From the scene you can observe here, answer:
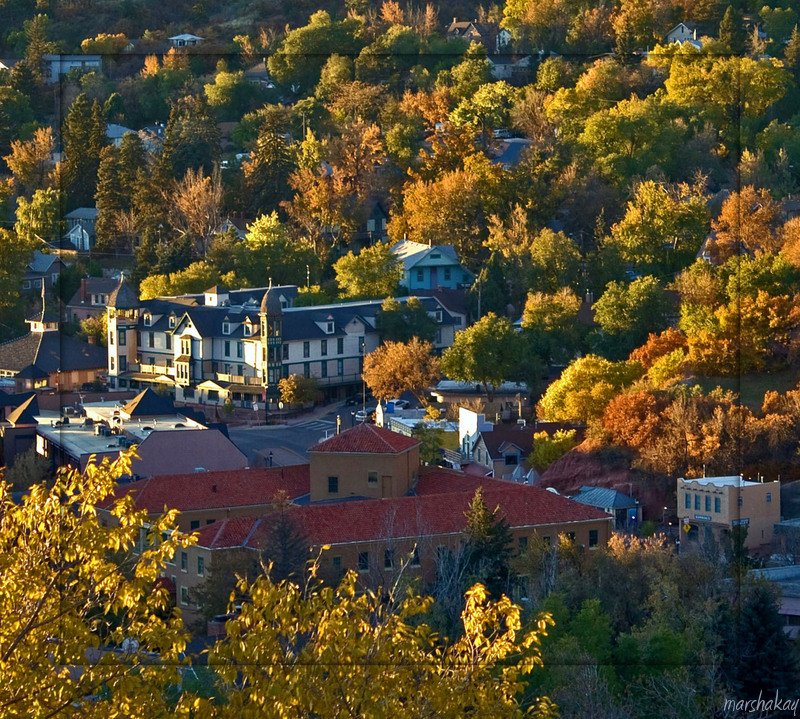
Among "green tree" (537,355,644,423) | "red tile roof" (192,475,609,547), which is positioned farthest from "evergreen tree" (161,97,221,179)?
"red tile roof" (192,475,609,547)

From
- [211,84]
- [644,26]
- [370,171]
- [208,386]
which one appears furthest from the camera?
[211,84]

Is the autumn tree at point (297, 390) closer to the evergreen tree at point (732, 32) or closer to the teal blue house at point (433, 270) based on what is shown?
the teal blue house at point (433, 270)

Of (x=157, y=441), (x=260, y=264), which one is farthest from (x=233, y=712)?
(x=260, y=264)

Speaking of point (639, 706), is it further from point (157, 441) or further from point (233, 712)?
point (157, 441)

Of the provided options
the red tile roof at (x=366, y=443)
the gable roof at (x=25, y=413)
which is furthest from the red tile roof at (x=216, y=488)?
the gable roof at (x=25, y=413)

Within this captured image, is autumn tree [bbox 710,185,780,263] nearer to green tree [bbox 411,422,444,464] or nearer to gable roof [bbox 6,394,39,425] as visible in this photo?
green tree [bbox 411,422,444,464]
